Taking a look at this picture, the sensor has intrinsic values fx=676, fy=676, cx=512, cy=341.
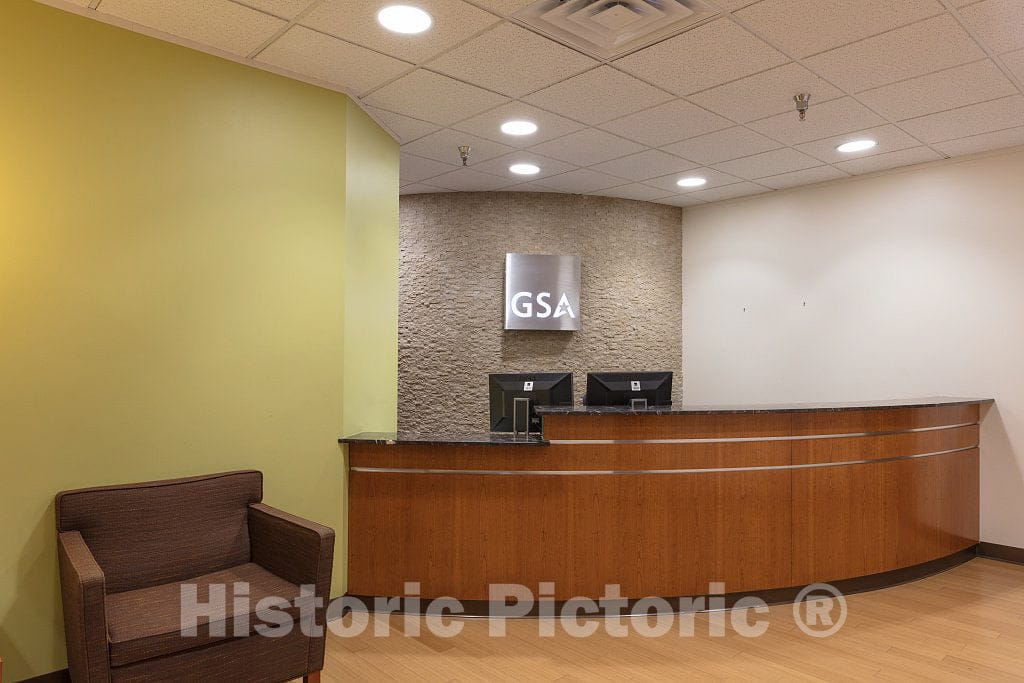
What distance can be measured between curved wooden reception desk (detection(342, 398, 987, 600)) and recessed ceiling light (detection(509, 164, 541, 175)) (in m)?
2.74

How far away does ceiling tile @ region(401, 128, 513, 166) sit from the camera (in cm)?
500

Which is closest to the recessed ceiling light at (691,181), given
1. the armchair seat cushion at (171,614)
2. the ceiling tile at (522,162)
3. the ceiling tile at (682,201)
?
the ceiling tile at (682,201)

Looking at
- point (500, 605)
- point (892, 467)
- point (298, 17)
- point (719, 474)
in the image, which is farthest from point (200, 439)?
point (892, 467)

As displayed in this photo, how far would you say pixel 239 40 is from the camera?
3.48m

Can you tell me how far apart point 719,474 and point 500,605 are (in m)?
1.50

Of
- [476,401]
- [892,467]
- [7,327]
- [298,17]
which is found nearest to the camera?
[7,327]

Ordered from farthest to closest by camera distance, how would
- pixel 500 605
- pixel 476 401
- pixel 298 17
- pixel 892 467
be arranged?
pixel 476 401 < pixel 892 467 < pixel 500 605 < pixel 298 17

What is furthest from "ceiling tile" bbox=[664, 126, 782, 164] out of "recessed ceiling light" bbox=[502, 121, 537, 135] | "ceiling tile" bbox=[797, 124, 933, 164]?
"recessed ceiling light" bbox=[502, 121, 537, 135]

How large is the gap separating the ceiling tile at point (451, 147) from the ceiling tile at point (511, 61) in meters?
0.95

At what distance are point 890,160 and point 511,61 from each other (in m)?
3.66

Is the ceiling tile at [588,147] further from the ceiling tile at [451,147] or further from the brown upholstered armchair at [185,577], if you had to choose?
the brown upholstered armchair at [185,577]

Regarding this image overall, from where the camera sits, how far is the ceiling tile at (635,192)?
21.6 feet

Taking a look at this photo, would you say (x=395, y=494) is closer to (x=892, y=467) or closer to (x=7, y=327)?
(x=7, y=327)

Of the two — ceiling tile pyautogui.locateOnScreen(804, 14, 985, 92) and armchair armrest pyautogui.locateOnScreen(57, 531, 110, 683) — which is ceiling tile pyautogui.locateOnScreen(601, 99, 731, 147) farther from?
armchair armrest pyautogui.locateOnScreen(57, 531, 110, 683)
